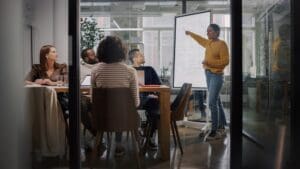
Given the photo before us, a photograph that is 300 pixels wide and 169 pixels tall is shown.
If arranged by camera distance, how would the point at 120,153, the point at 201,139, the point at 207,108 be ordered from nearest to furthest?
the point at 120,153 < the point at 201,139 < the point at 207,108

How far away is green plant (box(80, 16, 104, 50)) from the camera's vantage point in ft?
12.2

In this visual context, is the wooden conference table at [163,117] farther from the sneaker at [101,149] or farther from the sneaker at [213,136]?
the sneaker at [213,136]

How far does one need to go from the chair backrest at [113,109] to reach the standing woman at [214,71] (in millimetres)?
1661

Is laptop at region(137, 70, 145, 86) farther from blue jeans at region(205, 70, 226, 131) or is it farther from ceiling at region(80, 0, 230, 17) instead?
blue jeans at region(205, 70, 226, 131)

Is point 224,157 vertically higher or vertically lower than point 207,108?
lower

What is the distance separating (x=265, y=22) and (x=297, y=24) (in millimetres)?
868

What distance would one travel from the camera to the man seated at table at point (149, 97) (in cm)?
406

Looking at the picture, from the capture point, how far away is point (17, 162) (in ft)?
9.91

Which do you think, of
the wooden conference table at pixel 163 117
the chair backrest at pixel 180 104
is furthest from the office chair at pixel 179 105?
the wooden conference table at pixel 163 117

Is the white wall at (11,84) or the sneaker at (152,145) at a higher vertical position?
the white wall at (11,84)

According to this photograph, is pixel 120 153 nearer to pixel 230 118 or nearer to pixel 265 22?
pixel 230 118

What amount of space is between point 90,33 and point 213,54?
184cm

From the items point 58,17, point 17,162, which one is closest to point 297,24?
point 58,17

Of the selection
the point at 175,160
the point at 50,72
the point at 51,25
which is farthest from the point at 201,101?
the point at 51,25
